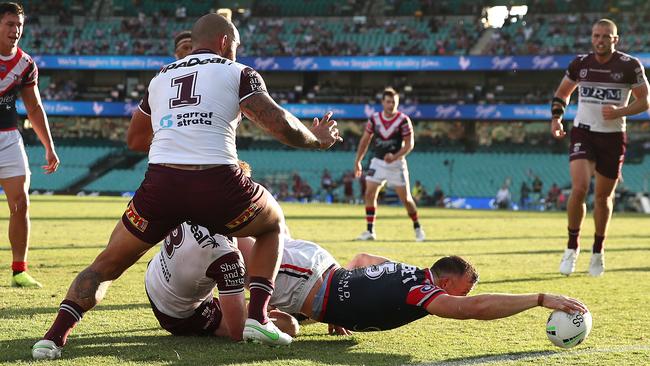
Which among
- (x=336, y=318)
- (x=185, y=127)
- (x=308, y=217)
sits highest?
(x=185, y=127)

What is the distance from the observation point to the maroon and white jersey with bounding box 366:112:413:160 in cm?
1631

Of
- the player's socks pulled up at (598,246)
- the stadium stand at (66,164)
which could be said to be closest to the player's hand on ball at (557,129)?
the player's socks pulled up at (598,246)

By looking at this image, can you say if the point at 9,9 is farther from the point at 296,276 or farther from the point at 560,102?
the point at 560,102

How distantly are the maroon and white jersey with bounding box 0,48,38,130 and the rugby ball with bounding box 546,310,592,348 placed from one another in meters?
5.30

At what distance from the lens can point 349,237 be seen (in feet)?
52.2

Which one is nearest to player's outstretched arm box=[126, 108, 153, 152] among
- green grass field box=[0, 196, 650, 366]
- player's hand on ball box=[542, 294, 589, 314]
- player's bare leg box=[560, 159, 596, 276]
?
green grass field box=[0, 196, 650, 366]

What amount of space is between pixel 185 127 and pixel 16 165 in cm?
374

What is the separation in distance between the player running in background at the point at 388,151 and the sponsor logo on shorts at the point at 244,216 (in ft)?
35.0

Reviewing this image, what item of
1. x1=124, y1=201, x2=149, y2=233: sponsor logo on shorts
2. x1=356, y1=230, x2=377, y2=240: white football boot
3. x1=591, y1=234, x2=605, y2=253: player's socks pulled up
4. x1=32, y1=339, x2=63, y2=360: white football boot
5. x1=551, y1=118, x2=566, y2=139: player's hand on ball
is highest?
x1=551, y1=118, x2=566, y2=139: player's hand on ball

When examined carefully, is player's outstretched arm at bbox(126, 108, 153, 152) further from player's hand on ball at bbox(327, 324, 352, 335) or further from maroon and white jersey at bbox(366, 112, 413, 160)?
maroon and white jersey at bbox(366, 112, 413, 160)

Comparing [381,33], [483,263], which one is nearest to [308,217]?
[483,263]

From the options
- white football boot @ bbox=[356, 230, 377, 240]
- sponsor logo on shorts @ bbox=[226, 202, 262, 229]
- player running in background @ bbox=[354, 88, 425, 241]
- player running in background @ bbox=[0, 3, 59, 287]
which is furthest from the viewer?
player running in background @ bbox=[354, 88, 425, 241]

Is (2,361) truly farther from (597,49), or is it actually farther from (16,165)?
(597,49)

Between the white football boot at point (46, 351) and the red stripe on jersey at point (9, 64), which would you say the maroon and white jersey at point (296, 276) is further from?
the red stripe on jersey at point (9, 64)
